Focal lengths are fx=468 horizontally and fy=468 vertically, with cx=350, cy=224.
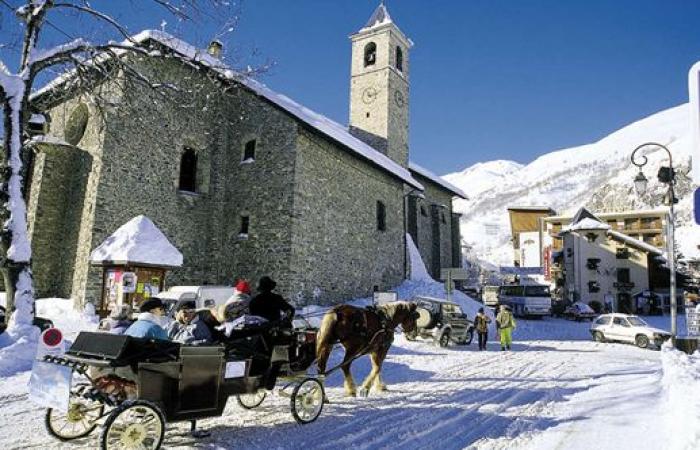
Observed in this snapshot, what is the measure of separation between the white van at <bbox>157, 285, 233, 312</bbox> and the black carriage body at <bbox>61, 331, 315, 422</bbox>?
8027 mm

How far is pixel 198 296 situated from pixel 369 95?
22.7 meters

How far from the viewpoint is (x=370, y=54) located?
33375 mm

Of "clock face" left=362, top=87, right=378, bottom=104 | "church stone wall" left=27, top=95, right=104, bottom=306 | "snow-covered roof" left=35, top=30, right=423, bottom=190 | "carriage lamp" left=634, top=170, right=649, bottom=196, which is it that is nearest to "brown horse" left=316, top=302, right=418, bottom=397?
"snow-covered roof" left=35, top=30, right=423, bottom=190

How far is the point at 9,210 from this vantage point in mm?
10234

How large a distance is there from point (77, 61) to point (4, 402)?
7845 millimetres

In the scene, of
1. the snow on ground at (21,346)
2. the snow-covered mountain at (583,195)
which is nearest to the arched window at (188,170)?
the snow on ground at (21,346)

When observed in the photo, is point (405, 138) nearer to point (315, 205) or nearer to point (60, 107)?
point (315, 205)

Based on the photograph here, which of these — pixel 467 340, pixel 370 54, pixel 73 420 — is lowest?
pixel 467 340

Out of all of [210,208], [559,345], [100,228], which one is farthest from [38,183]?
[559,345]

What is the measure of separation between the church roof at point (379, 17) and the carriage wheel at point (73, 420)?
3288 cm

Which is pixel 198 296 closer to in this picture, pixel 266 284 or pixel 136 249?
pixel 136 249

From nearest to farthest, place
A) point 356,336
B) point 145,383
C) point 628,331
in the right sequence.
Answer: point 145,383, point 356,336, point 628,331

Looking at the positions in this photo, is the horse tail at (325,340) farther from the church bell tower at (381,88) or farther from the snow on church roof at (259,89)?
the church bell tower at (381,88)

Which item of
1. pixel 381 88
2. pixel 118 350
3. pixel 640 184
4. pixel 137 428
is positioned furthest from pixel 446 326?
pixel 381 88
